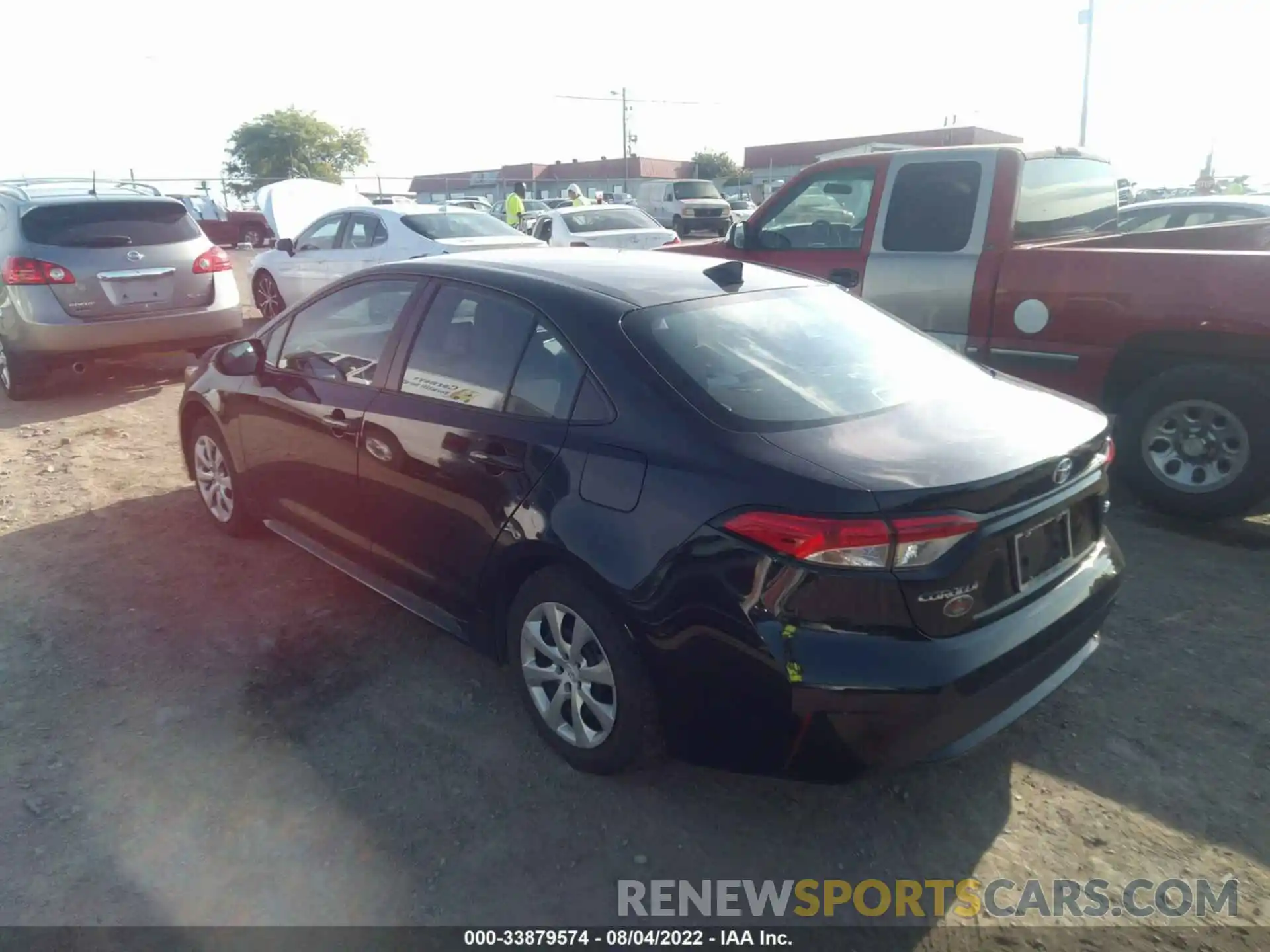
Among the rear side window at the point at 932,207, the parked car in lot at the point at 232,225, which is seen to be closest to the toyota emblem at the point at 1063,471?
the rear side window at the point at 932,207

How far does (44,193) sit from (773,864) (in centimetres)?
903

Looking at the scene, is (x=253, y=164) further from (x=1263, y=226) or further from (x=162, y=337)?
(x=1263, y=226)

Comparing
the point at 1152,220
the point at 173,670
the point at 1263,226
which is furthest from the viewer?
the point at 1152,220

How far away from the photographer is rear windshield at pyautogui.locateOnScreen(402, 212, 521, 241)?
10148 millimetres

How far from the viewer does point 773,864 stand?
2680 mm

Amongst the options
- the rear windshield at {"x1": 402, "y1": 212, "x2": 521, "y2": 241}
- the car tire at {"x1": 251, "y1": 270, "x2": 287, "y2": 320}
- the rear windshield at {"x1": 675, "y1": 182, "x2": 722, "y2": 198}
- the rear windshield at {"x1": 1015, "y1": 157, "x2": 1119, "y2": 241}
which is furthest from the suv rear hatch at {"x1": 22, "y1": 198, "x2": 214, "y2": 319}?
the rear windshield at {"x1": 675, "y1": 182, "x2": 722, "y2": 198}

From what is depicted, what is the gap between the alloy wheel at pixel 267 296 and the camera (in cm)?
1191

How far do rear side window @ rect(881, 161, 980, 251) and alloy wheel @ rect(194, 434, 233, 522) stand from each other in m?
4.37

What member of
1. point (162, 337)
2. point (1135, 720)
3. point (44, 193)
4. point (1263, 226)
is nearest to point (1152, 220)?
point (1263, 226)

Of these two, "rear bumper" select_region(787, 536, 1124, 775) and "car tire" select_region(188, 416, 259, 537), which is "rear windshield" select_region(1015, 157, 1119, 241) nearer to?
"rear bumper" select_region(787, 536, 1124, 775)

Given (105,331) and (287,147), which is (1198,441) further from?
(287,147)

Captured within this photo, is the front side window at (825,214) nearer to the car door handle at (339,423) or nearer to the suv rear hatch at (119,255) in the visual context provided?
the car door handle at (339,423)

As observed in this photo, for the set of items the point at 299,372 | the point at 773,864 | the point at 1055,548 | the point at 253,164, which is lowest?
the point at 773,864

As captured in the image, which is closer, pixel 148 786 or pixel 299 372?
pixel 148 786
